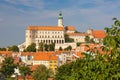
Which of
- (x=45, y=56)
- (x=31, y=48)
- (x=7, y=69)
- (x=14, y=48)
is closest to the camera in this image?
(x=7, y=69)

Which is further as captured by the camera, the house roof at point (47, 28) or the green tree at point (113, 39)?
the house roof at point (47, 28)

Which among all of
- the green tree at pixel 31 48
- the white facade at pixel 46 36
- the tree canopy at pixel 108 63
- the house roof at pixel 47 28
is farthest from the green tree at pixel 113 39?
the house roof at pixel 47 28

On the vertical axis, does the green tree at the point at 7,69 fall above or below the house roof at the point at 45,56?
below

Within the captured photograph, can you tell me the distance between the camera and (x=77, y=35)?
107 meters

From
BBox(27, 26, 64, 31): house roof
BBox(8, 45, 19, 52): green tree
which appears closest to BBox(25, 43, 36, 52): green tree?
→ BBox(8, 45, 19, 52): green tree

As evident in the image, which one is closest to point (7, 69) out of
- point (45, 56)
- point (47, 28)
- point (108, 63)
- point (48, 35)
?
point (45, 56)

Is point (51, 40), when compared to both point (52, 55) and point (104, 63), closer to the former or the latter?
point (52, 55)

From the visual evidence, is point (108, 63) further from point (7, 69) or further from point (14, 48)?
point (14, 48)

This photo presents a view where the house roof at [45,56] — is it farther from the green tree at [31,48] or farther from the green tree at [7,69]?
the green tree at [31,48]

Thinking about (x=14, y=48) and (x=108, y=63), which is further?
(x=14, y=48)

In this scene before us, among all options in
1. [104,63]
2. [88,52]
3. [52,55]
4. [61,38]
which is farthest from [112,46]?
[61,38]

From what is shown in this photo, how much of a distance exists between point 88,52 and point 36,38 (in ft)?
307

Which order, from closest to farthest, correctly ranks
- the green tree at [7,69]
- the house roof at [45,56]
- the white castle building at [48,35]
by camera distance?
the green tree at [7,69] → the house roof at [45,56] → the white castle building at [48,35]

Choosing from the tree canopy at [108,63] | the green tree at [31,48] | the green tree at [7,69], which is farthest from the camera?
the green tree at [31,48]
